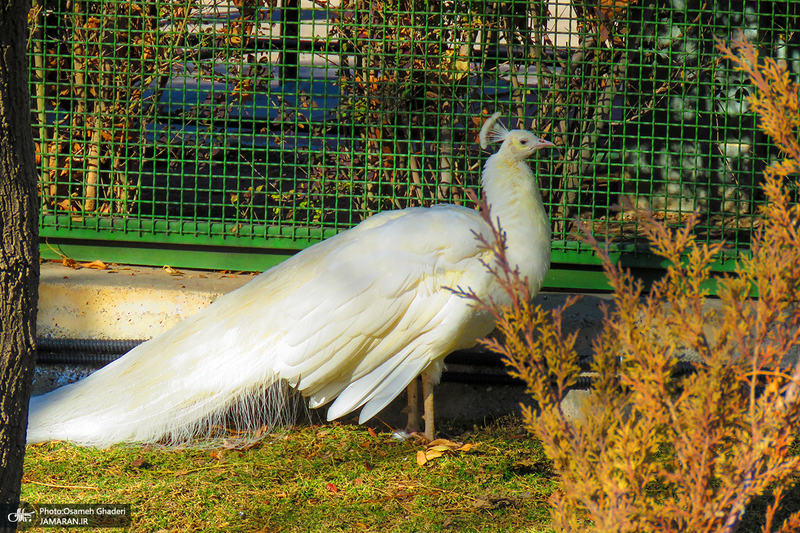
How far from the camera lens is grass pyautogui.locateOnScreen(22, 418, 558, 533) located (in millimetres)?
3162

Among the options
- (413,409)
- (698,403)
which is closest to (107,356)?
(413,409)

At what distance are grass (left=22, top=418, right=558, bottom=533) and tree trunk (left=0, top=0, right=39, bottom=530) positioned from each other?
1154 millimetres

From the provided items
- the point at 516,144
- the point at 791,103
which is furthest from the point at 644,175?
the point at 791,103

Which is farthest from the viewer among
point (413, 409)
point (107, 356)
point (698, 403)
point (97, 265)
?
point (97, 265)

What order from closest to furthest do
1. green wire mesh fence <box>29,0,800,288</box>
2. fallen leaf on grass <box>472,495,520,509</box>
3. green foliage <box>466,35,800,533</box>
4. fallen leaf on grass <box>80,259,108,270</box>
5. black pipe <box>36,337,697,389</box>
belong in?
1. green foliage <box>466,35,800,533</box>
2. fallen leaf on grass <box>472,495,520,509</box>
3. black pipe <box>36,337,697,389</box>
4. green wire mesh fence <box>29,0,800,288</box>
5. fallen leaf on grass <box>80,259,108,270</box>

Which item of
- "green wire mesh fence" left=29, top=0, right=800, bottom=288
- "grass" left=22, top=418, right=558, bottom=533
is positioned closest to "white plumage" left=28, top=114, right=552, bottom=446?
"grass" left=22, top=418, right=558, bottom=533

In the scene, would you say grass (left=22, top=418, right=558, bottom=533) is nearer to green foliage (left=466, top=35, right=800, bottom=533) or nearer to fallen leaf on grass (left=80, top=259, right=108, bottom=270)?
green foliage (left=466, top=35, right=800, bottom=533)

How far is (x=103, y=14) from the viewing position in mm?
4707

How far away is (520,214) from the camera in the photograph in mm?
3859

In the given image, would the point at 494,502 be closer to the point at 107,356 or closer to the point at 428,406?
the point at 428,406

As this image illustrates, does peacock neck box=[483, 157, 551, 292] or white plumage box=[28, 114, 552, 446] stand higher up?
peacock neck box=[483, 157, 551, 292]

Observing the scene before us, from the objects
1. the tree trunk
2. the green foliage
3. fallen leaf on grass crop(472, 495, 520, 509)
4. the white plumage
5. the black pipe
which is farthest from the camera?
the black pipe

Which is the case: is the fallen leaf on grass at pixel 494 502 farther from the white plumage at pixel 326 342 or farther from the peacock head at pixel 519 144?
the peacock head at pixel 519 144

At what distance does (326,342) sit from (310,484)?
64 cm
